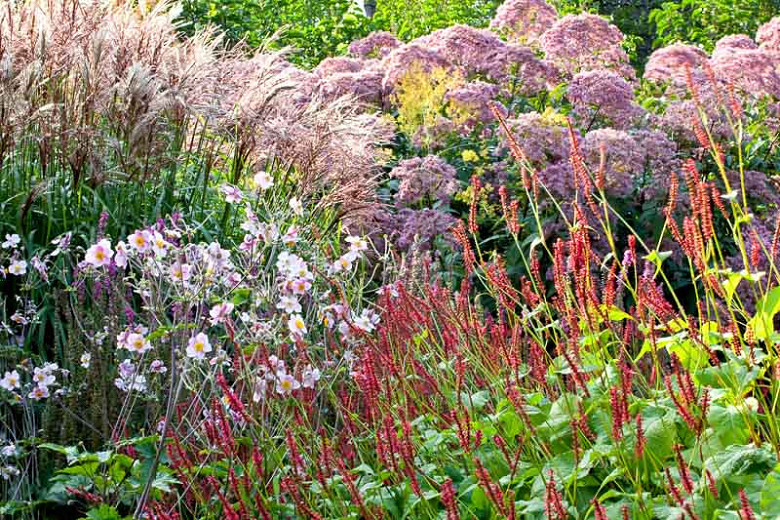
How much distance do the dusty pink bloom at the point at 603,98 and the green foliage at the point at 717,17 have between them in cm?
662

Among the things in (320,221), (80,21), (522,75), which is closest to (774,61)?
(522,75)

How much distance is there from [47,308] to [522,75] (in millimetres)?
3617

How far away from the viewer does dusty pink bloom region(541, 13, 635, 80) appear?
279 inches

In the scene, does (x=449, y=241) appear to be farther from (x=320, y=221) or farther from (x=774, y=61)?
(x=774, y=61)

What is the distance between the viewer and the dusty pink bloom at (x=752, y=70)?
20.7 feet

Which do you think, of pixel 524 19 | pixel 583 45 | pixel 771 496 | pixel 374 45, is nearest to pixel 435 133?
pixel 583 45

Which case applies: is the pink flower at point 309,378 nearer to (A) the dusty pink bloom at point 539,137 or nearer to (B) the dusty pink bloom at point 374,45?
(A) the dusty pink bloom at point 539,137

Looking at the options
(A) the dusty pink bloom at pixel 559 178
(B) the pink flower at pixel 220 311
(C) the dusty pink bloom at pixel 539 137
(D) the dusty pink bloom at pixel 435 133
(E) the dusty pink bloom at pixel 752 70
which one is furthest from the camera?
(D) the dusty pink bloom at pixel 435 133

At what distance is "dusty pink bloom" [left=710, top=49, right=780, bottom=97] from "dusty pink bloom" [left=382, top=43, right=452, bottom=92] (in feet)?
5.51

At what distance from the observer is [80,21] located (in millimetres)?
5242

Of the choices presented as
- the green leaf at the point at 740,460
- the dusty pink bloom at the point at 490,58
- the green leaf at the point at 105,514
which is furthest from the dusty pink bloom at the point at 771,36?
the green leaf at the point at 105,514

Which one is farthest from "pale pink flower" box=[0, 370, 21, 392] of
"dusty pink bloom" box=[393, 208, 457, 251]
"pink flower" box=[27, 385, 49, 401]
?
"dusty pink bloom" box=[393, 208, 457, 251]

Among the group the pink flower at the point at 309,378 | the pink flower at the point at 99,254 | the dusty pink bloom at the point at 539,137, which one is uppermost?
the pink flower at the point at 99,254

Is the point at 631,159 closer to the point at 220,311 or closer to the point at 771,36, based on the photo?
the point at 771,36
